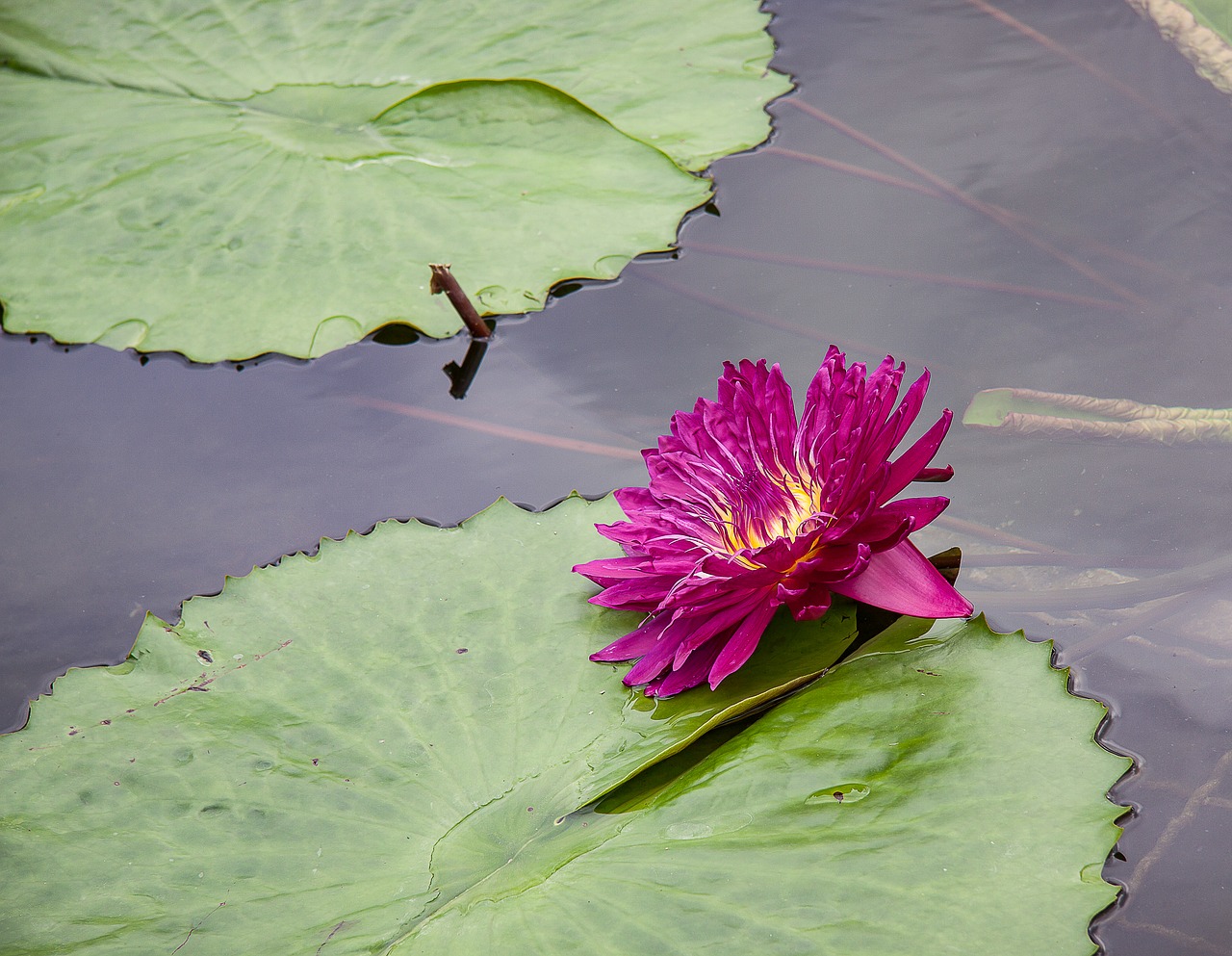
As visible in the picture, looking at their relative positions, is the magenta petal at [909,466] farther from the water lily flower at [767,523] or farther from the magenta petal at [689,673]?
the magenta petal at [689,673]

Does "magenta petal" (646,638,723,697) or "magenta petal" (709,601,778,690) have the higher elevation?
"magenta petal" (709,601,778,690)

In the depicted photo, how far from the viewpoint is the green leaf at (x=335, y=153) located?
7.14ft

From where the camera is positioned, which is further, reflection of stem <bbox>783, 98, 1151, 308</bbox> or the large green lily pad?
reflection of stem <bbox>783, 98, 1151, 308</bbox>

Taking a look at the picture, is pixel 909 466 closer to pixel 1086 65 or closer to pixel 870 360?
pixel 870 360

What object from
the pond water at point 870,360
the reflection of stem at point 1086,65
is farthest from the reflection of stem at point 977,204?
the reflection of stem at point 1086,65

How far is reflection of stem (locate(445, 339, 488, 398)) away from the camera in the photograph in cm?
212

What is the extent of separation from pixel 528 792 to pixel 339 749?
0.94 feet

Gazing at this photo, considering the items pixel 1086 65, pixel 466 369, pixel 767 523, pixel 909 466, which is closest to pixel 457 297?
pixel 466 369

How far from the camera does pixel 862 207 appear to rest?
2316mm

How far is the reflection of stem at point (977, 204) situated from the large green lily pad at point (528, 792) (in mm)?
1052

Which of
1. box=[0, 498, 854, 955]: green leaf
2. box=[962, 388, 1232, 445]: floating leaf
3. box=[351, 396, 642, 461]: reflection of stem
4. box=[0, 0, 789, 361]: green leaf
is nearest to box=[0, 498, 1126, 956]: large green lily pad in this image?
box=[0, 498, 854, 955]: green leaf

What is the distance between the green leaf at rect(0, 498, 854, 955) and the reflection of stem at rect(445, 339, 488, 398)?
0.54m

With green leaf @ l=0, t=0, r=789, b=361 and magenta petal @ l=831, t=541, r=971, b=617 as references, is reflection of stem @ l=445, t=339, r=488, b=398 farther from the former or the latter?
magenta petal @ l=831, t=541, r=971, b=617

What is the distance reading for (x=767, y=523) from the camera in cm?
140
